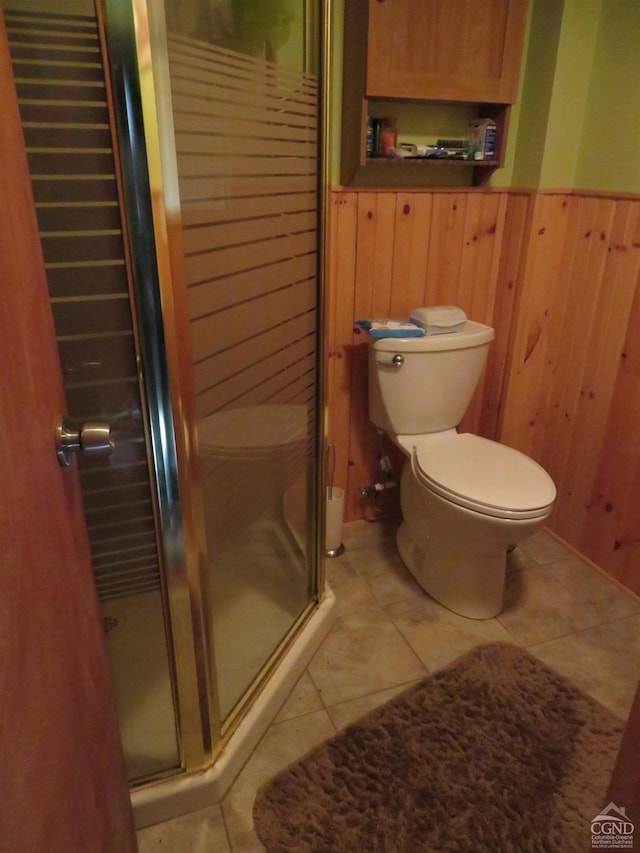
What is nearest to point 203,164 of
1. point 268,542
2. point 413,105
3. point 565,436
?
point 268,542

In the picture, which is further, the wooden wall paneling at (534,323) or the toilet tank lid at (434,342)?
the wooden wall paneling at (534,323)

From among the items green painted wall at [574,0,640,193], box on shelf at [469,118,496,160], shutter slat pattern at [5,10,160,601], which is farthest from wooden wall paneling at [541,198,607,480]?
shutter slat pattern at [5,10,160,601]

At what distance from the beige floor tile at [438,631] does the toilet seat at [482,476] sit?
44cm

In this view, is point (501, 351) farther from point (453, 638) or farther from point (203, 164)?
point (203, 164)

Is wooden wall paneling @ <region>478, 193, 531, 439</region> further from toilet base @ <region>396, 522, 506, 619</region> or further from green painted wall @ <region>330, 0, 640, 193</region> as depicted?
toilet base @ <region>396, 522, 506, 619</region>

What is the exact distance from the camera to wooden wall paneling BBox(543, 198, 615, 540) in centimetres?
190

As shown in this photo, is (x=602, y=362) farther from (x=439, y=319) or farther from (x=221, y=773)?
(x=221, y=773)

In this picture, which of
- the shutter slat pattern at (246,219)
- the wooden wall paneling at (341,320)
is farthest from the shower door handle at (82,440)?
the wooden wall paneling at (341,320)

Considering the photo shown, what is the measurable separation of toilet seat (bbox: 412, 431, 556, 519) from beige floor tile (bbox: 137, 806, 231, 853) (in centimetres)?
97

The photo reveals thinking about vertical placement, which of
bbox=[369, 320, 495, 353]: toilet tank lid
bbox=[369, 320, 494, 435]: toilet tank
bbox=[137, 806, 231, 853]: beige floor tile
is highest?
bbox=[369, 320, 495, 353]: toilet tank lid

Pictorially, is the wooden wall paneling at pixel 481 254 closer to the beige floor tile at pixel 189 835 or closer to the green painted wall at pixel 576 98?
the green painted wall at pixel 576 98

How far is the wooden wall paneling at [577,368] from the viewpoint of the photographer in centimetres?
190

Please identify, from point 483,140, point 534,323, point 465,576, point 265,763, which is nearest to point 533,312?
point 534,323

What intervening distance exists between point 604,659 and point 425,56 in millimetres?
1830
